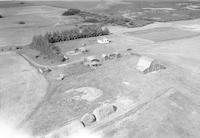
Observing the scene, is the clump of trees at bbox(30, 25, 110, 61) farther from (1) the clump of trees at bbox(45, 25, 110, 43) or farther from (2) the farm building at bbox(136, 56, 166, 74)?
(2) the farm building at bbox(136, 56, 166, 74)

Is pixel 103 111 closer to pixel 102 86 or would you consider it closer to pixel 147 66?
pixel 102 86

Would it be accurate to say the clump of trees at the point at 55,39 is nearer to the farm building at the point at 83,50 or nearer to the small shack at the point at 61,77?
the farm building at the point at 83,50

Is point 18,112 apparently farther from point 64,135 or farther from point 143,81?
point 143,81

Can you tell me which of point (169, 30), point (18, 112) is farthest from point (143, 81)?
point (169, 30)

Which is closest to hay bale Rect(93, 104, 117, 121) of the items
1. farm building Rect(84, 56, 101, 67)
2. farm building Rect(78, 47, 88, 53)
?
farm building Rect(84, 56, 101, 67)

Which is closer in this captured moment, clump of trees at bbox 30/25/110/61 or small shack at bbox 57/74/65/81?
small shack at bbox 57/74/65/81

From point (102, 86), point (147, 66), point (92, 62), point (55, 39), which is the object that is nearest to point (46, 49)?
point (55, 39)
